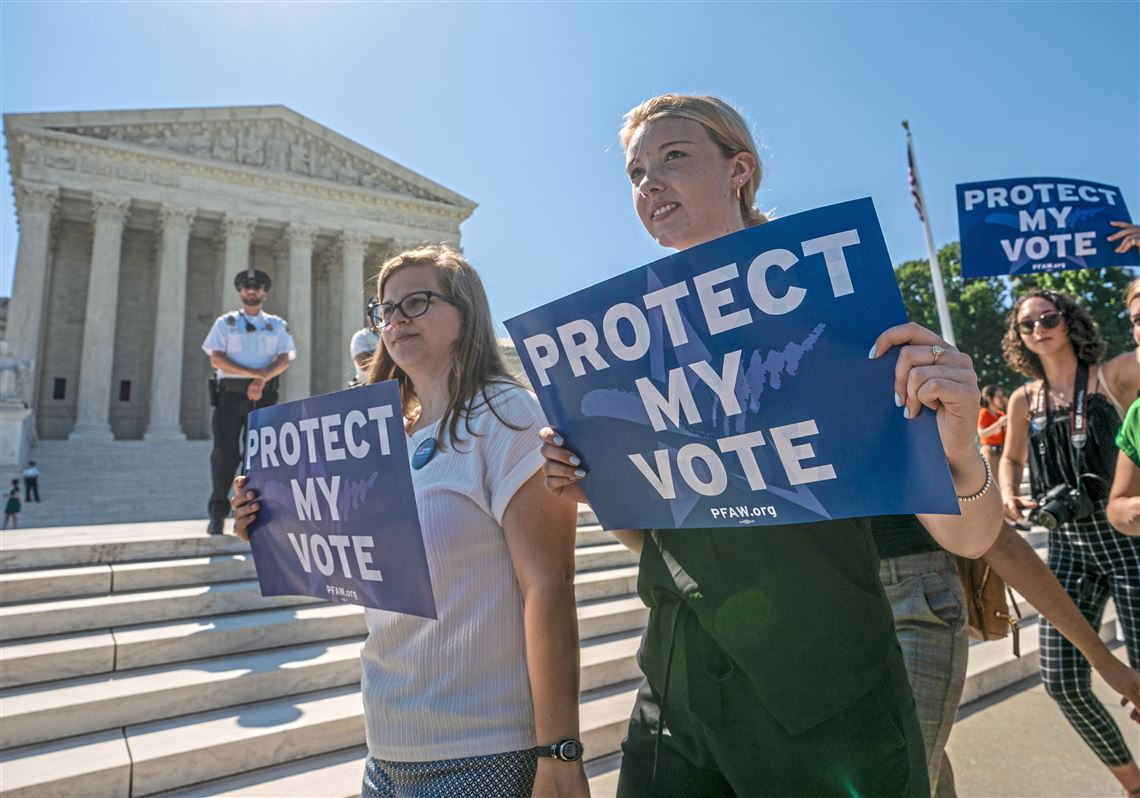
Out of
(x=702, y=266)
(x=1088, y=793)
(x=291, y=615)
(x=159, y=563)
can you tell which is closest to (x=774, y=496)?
(x=702, y=266)

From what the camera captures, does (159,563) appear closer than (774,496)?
No

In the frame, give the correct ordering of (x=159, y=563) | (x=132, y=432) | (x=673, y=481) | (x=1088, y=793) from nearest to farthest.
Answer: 1. (x=673, y=481)
2. (x=1088, y=793)
3. (x=159, y=563)
4. (x=132, y=432)

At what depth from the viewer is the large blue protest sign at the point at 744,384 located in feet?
3.66

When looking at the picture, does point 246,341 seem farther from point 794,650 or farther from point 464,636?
point 794,650

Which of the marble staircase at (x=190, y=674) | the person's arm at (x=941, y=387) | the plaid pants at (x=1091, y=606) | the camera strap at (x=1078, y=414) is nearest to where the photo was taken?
the person's arm at (x=941, y=387)

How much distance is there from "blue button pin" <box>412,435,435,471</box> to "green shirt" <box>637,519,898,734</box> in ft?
2.53

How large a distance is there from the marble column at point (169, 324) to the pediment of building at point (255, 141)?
2.93m

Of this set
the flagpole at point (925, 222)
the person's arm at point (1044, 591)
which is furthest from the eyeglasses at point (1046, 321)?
the flagpole at point (925, 222)

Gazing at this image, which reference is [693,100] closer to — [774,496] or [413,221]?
[774,496]

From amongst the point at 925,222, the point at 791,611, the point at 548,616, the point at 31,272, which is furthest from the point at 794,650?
the point at 31,272

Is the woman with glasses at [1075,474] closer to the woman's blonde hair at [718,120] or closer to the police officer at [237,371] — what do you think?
the woman's blonde hair at [718,120]

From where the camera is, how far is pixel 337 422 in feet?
6.32

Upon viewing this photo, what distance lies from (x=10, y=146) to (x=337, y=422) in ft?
110

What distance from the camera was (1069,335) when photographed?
3.51 metres
